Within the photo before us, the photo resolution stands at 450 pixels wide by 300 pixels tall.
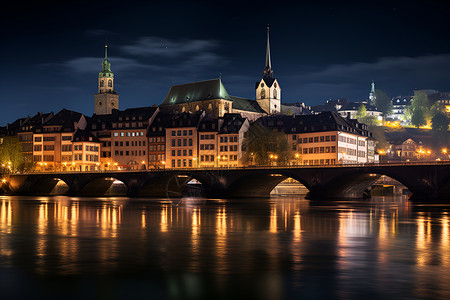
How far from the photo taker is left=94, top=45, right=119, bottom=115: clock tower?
19088 centimetres

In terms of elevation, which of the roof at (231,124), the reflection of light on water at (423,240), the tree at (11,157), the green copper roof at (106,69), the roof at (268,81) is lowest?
the reflection of light on water at (423,240)

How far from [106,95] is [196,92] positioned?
106ft

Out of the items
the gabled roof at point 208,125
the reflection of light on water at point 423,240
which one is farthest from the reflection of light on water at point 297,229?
the gabled roof at point 208,125

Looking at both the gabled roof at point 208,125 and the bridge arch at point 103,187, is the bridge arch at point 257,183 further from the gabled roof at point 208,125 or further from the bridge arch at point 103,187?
the gabled roof at point 208,125

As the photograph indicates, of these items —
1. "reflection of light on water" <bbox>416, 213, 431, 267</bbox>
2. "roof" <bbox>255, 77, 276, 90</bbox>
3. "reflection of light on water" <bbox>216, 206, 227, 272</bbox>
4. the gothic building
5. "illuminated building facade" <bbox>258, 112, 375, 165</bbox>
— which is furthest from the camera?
"roof" <bbox>255, 77, 276, 90</bbox>

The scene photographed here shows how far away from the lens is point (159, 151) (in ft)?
497

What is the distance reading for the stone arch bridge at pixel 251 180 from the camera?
81.1 meters

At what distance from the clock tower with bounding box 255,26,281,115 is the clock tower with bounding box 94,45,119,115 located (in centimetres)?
4448

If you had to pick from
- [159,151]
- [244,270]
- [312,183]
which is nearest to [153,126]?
[159,151]

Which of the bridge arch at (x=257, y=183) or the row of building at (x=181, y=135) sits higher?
the row of building at (x=181, y=135)

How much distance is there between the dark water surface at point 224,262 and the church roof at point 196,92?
420 feet

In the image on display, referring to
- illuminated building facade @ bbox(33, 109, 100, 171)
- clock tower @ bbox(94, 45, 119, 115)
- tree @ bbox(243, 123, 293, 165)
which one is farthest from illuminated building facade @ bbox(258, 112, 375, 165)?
clock tower @ bbox(94, 45, 119, 115)

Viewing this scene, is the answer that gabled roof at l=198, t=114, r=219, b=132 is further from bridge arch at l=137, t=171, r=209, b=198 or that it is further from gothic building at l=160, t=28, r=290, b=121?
bridge arch at l=137, t=171, r=209, b=198

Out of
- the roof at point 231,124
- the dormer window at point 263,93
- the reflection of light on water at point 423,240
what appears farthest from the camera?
the dormer window at point 263,93
